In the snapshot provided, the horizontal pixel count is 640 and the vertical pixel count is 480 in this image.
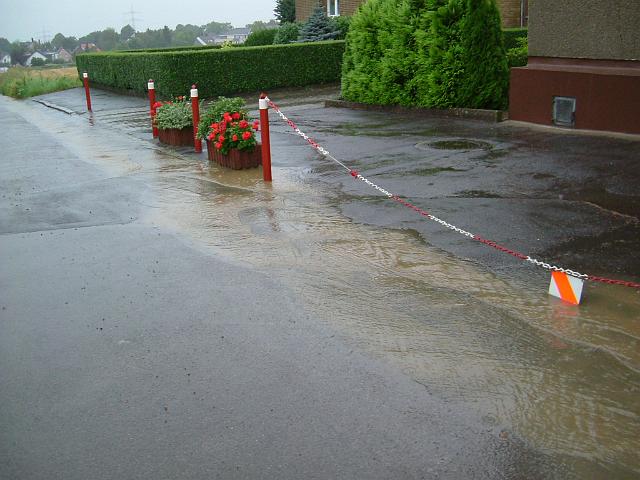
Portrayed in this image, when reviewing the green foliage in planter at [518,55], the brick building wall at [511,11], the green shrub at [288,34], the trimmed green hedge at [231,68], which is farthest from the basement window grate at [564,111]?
the green shrub at [288,34]

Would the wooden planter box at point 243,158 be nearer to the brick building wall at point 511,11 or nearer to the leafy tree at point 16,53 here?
the brick building wall at point 511,11

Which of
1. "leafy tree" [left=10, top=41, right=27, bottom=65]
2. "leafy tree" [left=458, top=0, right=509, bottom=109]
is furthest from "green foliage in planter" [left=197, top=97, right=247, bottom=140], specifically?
"leafy tree" [left=10, top=41, right=27, bottom=65]

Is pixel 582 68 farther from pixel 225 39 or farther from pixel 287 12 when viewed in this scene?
pixel 287 12

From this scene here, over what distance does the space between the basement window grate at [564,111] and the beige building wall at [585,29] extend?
0.76 meters

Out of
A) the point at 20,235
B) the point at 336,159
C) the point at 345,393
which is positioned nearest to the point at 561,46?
the point at 336,159

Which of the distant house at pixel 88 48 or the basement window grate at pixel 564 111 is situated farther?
the distant house at pixel 88 48

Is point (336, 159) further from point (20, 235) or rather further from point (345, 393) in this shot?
point (345, 393)

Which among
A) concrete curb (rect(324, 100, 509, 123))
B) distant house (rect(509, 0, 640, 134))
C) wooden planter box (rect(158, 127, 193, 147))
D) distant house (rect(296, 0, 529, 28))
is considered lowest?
wooden planter box (rect(158, 127, 193, 147))

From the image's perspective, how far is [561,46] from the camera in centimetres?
1284

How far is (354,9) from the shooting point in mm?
34031

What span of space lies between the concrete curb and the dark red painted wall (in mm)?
512

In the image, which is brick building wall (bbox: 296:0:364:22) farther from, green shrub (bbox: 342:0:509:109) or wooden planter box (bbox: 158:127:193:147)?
wooden planter box (bbox: 158:127:193:147)

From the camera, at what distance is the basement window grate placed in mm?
12719

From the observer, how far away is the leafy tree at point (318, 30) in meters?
30.2
